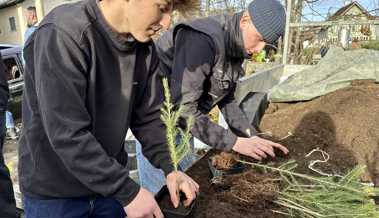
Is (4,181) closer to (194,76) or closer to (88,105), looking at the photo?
(88,105)

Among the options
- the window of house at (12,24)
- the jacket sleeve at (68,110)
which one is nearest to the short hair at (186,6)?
the jacket sleeve at (68,110)

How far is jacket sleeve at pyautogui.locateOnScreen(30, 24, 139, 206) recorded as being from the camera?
3.65ft

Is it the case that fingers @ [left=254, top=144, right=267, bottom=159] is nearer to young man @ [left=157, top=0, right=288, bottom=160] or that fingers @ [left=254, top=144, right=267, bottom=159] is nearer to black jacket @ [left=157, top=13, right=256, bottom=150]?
young man @ [left=157, top=0, right=288, bottom=160]

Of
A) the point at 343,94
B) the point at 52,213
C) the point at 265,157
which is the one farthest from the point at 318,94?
the point at 52,213

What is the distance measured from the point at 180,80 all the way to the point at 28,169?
0.91 m

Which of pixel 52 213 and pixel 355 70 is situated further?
pixel 355 70

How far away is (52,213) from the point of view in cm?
144

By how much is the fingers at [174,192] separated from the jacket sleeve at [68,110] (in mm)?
214

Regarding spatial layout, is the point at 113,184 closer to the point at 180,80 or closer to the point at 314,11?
the point at 180,80

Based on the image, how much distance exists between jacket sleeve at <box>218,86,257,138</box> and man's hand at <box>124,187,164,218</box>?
1.29 metres

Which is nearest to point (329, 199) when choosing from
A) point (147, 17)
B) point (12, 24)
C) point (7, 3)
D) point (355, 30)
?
point (147, 17)

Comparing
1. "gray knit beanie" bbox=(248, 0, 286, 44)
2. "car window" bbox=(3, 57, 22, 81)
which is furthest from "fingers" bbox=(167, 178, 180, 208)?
"car window" bbox=(3, 57, 22, 81)

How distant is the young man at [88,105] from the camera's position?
1129 mm

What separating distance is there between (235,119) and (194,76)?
0.62m
